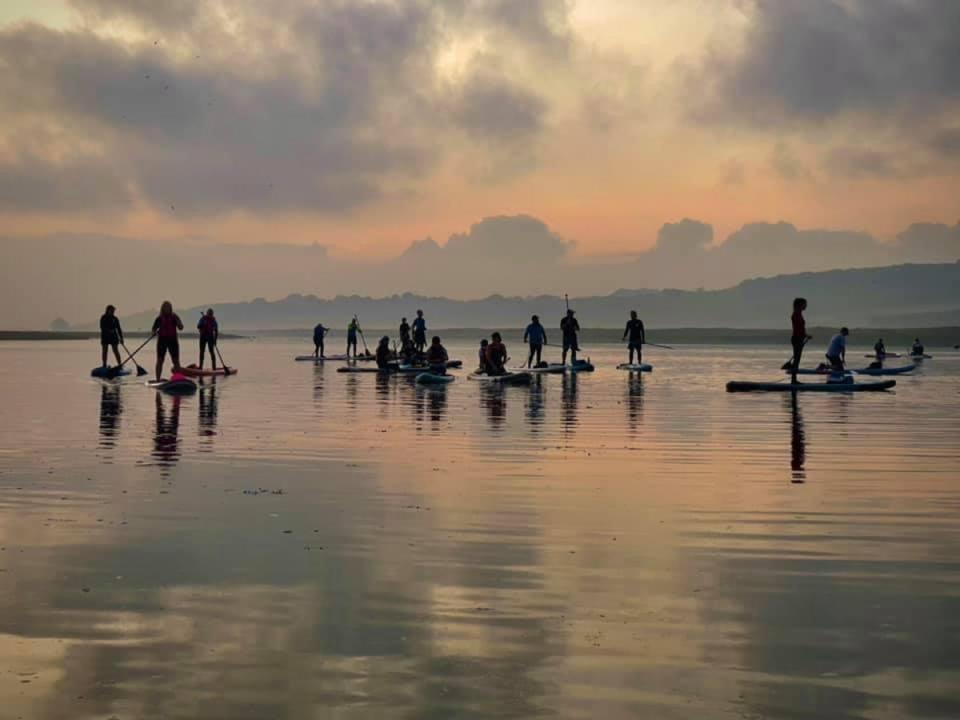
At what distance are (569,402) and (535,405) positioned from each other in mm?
1650

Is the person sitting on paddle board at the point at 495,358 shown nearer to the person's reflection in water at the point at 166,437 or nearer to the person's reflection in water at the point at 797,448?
the person's reflection in water at the point at 166,437

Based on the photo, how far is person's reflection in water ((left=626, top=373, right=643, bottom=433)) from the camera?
24312 mm

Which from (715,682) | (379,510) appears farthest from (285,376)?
(715,682)

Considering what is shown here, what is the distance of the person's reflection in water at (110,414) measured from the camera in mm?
19986

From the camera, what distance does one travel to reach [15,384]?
3866cm

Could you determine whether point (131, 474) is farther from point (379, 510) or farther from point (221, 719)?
point (221, 719)

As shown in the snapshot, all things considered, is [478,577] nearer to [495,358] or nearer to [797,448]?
[797,448]

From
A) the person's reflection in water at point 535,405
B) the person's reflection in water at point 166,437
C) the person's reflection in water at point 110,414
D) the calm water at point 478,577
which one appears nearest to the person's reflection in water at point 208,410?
the person's reflection in water at point 166,437

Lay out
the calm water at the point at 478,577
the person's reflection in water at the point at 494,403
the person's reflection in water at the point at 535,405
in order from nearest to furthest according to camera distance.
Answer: the calm water at the point at 478,577 → the person's reflection in water at the point at 535,405 → the person's reflection in water at the point at 494,403

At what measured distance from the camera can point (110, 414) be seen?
83.6ft

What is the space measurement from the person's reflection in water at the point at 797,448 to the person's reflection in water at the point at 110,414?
9453mm

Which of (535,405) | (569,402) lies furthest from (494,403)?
(569,402)

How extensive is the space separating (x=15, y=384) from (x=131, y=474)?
83.1 ft

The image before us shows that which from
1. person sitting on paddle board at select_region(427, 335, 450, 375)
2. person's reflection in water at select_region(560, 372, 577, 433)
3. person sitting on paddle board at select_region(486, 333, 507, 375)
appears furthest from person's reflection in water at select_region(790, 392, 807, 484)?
person sitting on paddle board at select_region(427, 335, 450, 375)
